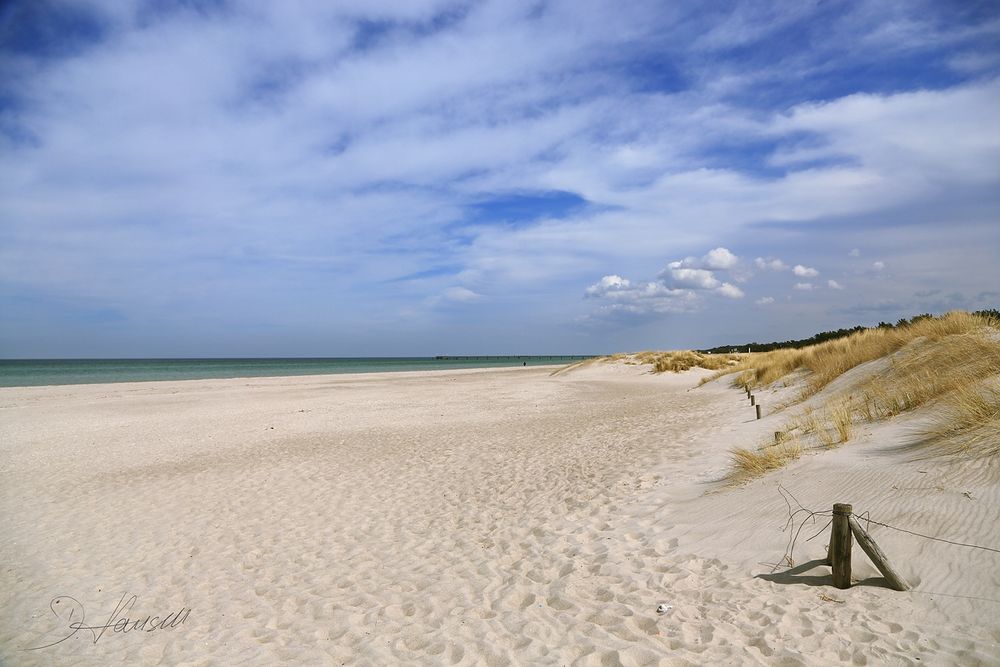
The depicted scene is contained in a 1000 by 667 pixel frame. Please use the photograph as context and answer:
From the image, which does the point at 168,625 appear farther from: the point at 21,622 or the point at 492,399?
the point at 492,399

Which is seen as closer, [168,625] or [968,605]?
[968,605]

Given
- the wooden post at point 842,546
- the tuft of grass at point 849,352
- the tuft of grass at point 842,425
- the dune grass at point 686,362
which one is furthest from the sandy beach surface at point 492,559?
the dune grass at point 686,362

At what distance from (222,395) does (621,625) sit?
27.4 meters

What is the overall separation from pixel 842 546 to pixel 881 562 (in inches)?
10.4

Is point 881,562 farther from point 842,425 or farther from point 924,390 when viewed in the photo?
point 924,390

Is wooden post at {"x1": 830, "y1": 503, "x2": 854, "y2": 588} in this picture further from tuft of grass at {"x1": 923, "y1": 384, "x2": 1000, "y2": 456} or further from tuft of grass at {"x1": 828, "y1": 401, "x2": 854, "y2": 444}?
tuft of grass at {"x1": 828, "y1": 401, "x2": 854, "y2": 444}

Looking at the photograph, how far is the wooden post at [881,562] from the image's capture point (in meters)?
4.12

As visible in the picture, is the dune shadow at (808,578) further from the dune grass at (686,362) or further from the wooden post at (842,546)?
the dune grass at (686,362)

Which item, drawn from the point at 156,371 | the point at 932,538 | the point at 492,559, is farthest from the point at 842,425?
the point at 156,371

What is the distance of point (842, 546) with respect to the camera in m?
4.31

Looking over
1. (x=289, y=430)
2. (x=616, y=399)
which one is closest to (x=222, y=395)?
A: (x=289, y=430)

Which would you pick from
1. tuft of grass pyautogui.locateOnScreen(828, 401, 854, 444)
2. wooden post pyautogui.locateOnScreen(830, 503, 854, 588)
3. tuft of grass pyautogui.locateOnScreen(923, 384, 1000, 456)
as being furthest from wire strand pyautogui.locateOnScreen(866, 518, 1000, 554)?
tuft of grass pyautogui.locateOnScreen(828, 401, 854, 444)

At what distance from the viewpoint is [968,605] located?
3.71 m

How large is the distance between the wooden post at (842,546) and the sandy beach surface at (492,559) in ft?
0.52
